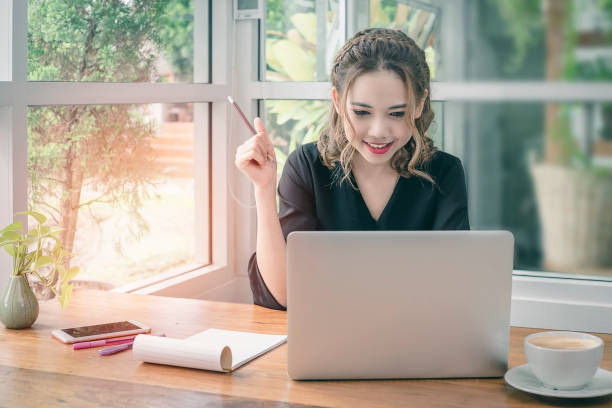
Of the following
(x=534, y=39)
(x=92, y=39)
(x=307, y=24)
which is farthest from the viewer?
(x=534, y=39)

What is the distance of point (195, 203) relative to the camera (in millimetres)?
2633

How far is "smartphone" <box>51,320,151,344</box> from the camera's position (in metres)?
1.30

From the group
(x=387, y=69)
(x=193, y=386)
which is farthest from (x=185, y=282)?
(x=193, y=386)

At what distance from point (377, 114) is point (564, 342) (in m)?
0.78

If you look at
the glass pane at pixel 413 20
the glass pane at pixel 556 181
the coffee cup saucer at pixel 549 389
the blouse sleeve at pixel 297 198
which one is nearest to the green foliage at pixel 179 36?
the glass pane at pixel 413 20

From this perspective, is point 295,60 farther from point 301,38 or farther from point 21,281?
point 21,281

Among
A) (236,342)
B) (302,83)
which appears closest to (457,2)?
(302,83)

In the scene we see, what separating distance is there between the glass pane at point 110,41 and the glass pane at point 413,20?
0.69 m

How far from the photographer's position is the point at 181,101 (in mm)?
2371

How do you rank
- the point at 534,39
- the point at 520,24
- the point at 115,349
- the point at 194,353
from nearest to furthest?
1. the point at 194,353
2. the point at 115,349
3. the point at 520,24
4. the point at 534,39

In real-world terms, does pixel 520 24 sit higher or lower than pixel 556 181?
higher

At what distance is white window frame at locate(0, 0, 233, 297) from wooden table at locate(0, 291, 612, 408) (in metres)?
0.54

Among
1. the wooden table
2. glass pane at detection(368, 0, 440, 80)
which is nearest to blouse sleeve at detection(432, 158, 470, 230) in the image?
the wooden table

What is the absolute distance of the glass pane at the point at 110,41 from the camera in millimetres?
1833
